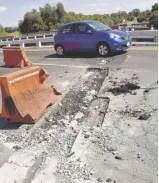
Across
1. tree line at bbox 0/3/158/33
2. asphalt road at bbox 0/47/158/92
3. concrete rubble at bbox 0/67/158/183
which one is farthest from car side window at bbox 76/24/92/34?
tree line at bbox 0/3/158/33

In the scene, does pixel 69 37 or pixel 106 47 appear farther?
pixel 69 37

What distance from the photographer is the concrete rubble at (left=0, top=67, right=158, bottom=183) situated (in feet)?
15.2

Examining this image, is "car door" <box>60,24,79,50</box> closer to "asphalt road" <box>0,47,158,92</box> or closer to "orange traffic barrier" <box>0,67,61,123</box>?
"asphalt road" <box>0,47,158,92</box>

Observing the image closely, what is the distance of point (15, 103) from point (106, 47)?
8.64 m

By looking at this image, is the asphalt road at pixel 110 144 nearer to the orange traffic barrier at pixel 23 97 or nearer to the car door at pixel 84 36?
the orange traffic barrier at pixel 23 97

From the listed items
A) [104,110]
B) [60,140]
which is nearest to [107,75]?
[104,110]

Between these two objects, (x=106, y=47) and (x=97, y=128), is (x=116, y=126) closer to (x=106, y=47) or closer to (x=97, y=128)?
(x=97, y=128)

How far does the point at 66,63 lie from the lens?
14445 mm

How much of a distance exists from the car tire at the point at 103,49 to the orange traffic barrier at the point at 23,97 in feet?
24.2

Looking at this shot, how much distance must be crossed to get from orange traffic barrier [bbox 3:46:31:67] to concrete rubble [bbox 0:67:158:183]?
7.52 meters

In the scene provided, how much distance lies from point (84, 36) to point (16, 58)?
11.9ft

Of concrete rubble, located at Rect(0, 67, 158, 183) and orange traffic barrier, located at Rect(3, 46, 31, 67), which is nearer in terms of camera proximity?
concrete rubble, located at Rect(0, 67, 158, 183)

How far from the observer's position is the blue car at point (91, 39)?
14.5 meters

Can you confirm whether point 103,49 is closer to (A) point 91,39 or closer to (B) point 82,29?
(A) point 91,39
